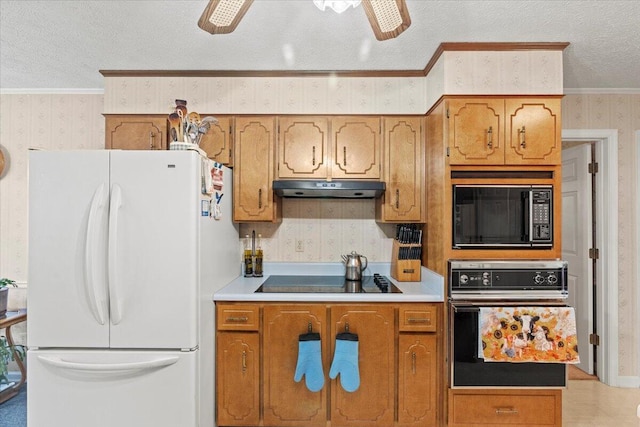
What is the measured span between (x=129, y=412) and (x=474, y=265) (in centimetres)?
209

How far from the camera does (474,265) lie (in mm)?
2166

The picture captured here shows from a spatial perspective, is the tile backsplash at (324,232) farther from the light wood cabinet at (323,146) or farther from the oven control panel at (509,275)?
the oven control panel at (509,275)

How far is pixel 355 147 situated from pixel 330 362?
149 cm

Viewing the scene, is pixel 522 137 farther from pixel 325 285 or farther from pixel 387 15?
pixel 325 285

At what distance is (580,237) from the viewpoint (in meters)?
3.20

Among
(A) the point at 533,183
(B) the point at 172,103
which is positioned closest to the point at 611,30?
(A) the point at 533,183

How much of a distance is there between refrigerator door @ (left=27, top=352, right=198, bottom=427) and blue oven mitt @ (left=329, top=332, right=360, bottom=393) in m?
0.84

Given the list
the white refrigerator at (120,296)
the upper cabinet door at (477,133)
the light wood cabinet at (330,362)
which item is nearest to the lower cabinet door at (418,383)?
the light wood cabinet at (330,362)

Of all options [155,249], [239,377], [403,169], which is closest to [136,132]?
[155,249]

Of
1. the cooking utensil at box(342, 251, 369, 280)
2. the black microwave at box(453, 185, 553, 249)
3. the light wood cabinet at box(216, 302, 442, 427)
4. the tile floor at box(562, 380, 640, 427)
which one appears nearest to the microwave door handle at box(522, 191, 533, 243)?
the black microwave at box(453, 185, 553, 249)

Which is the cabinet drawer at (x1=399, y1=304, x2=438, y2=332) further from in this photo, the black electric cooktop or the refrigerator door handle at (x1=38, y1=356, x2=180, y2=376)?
the refrigerator door handle at (x1=38, y1=356, x2=180, y2=376)

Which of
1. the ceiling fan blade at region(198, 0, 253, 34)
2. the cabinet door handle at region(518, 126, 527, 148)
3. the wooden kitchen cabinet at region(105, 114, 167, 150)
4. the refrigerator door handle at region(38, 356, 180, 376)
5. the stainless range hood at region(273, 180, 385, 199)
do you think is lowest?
the refrigerator door handle at region(38, 356, 180, 376)

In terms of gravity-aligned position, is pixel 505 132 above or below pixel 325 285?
above

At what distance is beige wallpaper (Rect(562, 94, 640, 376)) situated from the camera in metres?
2.96
